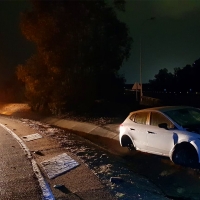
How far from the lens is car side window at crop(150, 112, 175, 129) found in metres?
10.6

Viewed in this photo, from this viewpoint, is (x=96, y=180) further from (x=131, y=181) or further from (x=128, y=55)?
(x=128, y=55)

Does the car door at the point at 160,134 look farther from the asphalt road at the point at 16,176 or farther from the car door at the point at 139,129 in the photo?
the asphalt road at the point at 16,176

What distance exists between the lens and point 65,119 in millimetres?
26125

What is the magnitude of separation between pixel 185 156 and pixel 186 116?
4.36 feet

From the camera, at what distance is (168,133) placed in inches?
408

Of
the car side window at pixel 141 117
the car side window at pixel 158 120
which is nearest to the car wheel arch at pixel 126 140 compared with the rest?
the car side window at pixel 141 117

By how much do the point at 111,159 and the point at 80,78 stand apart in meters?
17.6

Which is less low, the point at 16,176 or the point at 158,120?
the point at 158,120

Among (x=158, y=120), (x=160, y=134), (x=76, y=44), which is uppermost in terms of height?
(x=76, y=44)

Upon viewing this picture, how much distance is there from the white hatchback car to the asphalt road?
3.21 m

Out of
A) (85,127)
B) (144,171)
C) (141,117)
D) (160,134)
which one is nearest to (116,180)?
(144,171)

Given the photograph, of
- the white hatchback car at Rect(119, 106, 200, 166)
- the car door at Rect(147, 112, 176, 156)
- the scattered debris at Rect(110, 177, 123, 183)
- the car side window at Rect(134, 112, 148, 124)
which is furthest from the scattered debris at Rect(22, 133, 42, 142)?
the scattered debris at Rect(110, 177, 123, 183)

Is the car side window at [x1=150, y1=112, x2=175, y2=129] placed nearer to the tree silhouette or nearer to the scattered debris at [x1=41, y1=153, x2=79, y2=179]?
the scattered debris at [x1=41, y1=153, x2=79, y2=179]

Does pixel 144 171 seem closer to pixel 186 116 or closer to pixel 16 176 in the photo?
pixel 186 116
